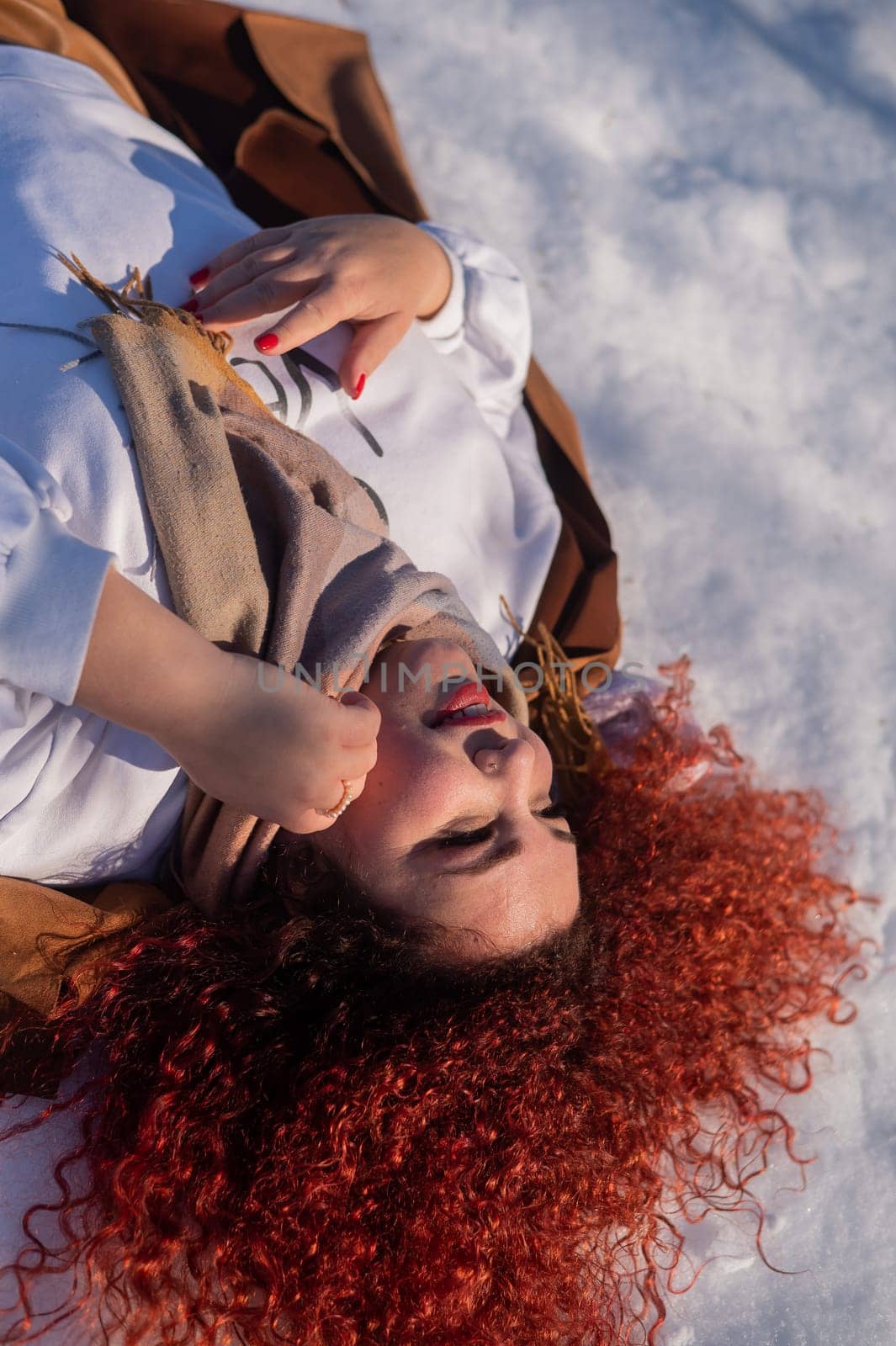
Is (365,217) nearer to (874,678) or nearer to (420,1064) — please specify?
(420,1064)

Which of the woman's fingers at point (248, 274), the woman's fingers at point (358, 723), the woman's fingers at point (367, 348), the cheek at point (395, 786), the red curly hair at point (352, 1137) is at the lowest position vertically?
the red curly hair at point (352, 1137)

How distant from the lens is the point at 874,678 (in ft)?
7.27

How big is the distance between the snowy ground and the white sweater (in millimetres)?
517

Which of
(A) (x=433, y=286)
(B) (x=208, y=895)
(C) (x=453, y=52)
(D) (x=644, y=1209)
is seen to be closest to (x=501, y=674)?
(B) (x=208, y=895)

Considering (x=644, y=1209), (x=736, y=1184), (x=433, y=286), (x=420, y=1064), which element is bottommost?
(x=736, y=1184)

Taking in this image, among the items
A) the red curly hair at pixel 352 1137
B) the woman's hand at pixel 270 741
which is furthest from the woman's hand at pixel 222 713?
the red curly hair at pixel 352 1137

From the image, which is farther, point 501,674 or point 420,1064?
point 501,674

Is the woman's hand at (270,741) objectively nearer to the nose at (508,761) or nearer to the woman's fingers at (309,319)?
the nose at (508,761)

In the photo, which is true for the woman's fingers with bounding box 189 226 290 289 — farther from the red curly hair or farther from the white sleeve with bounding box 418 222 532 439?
the red curly hair

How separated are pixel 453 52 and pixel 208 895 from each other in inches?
81.8

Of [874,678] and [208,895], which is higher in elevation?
[208,895]

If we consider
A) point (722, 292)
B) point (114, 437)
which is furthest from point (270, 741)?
point (722, 292)

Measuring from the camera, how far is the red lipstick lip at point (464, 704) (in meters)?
1.30

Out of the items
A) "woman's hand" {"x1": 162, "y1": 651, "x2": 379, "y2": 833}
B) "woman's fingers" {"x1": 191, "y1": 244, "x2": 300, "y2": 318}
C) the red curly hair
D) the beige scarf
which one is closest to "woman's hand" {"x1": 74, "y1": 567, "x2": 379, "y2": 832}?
"woman's hand" {"x1": 162, "y1": 651, "x2": 379, "y2": 833}
